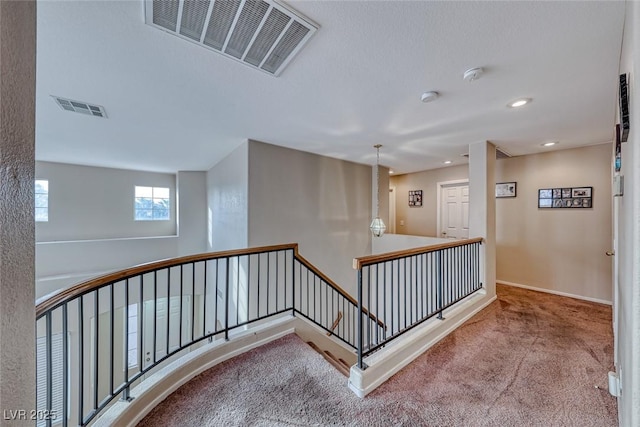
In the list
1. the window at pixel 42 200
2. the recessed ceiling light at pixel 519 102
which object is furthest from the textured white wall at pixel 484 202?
the window at pixel 42 200

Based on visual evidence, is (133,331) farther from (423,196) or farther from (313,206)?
(423,196)

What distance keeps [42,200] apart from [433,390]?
25.4 feet

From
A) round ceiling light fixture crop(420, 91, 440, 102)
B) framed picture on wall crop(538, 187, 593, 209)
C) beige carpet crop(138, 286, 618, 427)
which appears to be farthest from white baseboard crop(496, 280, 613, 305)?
round ceiling light fixture crop(420, 91, 440, 102)

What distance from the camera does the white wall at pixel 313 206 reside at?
3.79m

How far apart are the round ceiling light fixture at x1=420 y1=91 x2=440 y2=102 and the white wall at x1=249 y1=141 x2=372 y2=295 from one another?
2349 mm

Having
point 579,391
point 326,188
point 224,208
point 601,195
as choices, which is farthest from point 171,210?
point 601,195

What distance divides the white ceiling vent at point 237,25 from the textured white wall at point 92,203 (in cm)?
619

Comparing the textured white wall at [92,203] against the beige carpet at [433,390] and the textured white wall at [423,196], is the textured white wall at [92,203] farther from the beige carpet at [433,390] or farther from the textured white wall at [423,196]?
the textured white wall at [423,196]

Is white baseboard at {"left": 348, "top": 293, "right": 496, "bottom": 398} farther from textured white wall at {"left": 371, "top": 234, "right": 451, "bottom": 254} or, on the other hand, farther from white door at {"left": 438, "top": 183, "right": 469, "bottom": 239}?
white door at {"left": 438, "top": 183, "right": 469, "bottom": 239}

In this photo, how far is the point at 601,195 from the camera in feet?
12.1

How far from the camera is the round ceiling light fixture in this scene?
7.23 ft

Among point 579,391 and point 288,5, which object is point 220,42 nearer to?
point 288,5

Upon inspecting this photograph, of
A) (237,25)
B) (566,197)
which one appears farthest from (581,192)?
(237,25)

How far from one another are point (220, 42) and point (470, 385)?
3.02 m
